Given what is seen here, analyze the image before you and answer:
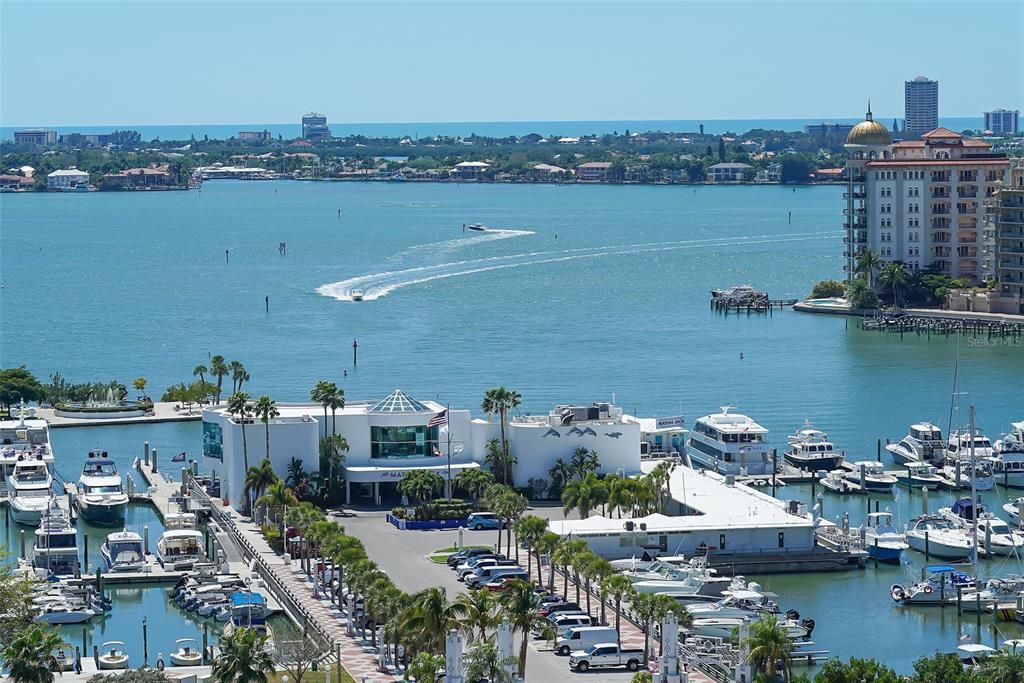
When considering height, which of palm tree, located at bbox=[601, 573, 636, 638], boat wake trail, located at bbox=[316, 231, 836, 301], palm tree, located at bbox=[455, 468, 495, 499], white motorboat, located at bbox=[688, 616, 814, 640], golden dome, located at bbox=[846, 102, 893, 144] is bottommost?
boat wake trail, located at bbox=[316, 231, 836, 301]


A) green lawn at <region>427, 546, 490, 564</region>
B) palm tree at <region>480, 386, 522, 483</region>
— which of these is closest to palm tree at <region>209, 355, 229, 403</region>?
palm tree at <region>480, 386, 522, 483</region>

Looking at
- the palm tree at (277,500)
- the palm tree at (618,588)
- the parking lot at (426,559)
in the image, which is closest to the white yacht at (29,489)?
the palm tree at (277,500)

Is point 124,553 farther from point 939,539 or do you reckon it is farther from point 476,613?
point 939,539

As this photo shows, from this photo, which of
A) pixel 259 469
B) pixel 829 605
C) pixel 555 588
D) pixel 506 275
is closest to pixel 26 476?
pixel 259 469

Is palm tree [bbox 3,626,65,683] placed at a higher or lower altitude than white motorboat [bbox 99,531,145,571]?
higher

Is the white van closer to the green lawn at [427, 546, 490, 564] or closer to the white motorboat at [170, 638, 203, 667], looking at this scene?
the white motorboat at [170, 638, 203, 667]

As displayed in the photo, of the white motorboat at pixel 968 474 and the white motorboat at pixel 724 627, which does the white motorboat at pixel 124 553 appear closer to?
the white motorboat at pixel 724 627
